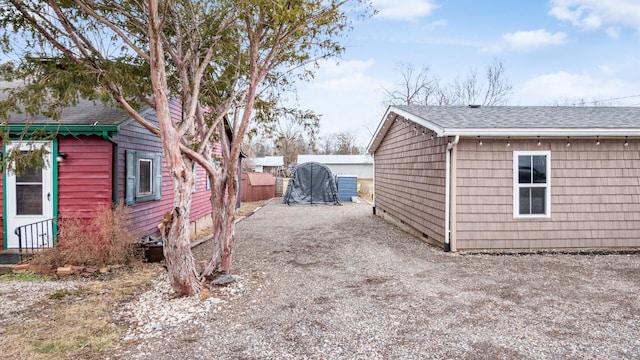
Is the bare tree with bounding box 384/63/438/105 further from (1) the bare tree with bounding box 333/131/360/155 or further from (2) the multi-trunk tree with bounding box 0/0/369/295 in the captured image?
(2) the multi-trunk tree with bounding box 0/0/369/295

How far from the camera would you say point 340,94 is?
1603cm

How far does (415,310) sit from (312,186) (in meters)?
14.4

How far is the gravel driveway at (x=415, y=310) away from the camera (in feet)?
10.8

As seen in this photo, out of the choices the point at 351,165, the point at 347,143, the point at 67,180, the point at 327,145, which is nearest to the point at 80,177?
the point at 67,180

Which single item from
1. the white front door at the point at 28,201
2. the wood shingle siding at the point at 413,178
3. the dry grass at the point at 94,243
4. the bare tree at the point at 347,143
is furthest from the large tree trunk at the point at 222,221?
the bare tree at the point at 347,143

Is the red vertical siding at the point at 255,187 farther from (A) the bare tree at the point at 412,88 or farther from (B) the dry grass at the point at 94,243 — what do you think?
(B) the dry grass at the point at 94,243

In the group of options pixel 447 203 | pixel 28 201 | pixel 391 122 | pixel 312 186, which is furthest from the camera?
pixel 312 186

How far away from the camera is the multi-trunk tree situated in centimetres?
454

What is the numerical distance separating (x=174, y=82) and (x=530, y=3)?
10772 mm

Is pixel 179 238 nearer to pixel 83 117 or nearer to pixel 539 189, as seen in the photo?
pixel 83 117

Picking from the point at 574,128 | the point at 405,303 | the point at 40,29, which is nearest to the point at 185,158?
the point at 40,29

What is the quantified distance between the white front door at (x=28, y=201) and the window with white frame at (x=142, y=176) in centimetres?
123

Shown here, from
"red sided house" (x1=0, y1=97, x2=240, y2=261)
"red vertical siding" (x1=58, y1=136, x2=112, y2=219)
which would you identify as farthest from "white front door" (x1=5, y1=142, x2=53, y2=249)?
"red vertical siding" (x1=58, y1=136, x2=112, y2=219)

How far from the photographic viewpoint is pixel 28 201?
6641 mm
